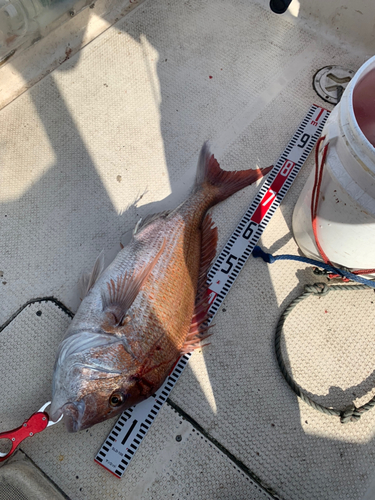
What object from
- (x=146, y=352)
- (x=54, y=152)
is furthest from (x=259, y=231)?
(x=54, y=152)

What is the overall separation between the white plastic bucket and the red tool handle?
157 centimetres

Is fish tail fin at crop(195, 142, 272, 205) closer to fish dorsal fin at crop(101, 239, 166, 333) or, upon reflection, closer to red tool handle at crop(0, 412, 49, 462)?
fish dorsal fin at crop(101, 239, 166, 333)

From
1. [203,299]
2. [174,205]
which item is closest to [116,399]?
[203,299]

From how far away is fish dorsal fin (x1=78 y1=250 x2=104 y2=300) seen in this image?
1.77m

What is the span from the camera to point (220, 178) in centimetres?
204

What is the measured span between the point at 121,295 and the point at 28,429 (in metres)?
0.71

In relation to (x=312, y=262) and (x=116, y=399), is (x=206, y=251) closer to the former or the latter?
(x=312, y=262)

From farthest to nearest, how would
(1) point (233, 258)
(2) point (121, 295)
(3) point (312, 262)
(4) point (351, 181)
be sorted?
(1) point (233, 258) < (3) point (312, 262) < (2) point (121, 295) < (4) point (351, 181)

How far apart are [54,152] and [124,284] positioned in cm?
116

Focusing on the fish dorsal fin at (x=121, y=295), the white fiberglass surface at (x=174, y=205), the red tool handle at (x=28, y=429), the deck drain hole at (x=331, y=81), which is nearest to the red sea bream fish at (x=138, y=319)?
the fish dorsal fin at (x=121, y=295)

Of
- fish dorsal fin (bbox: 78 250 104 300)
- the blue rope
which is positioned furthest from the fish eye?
the blue rope

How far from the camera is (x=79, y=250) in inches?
78.2

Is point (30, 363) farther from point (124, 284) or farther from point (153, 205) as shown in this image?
point (153, 205)

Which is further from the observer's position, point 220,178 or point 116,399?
point 220,178
